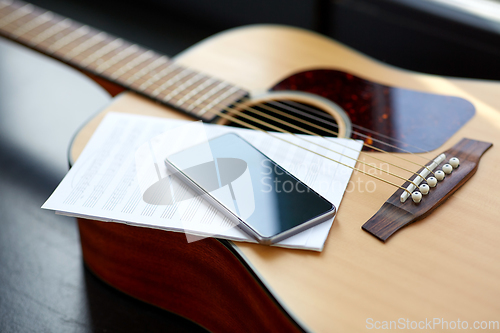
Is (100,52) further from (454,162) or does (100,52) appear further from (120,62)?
(454,162)

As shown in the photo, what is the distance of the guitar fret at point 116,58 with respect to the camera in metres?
0.78

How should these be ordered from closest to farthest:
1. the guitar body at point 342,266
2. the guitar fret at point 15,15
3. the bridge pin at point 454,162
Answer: the guitar body at point 342,266 < the bridge pin at point 454,162 < the guitar fret at point 15,15

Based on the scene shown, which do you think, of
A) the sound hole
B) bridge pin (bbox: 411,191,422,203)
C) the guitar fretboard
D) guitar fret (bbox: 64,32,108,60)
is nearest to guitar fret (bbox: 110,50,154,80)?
the guitar fretboard

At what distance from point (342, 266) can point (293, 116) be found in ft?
1.04

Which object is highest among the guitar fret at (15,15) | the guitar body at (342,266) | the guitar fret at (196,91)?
the guitar fret at (15,15)

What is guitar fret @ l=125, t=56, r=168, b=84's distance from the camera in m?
0.75

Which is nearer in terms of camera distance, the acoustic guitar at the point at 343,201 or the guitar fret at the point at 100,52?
the acoustic guitar at the point at 343,201

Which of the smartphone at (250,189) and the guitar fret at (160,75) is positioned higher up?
the guitar fret at (160,75)

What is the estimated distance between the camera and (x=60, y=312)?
0.63m

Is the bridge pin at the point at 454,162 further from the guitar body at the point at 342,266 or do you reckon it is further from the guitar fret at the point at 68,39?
the guitar fret at the point at 68,39

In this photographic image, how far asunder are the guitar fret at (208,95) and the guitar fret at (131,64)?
0.17 metres

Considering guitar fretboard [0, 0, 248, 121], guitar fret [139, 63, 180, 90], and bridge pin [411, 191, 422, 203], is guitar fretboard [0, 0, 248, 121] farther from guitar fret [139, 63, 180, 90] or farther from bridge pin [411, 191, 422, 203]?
bridge pin [411, 191, 422, 203]

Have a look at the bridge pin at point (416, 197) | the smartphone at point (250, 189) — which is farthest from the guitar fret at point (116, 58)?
the bridge pin at point (416, 197)

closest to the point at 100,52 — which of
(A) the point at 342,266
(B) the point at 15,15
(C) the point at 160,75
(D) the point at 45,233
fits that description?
(C) the point at 160,75
